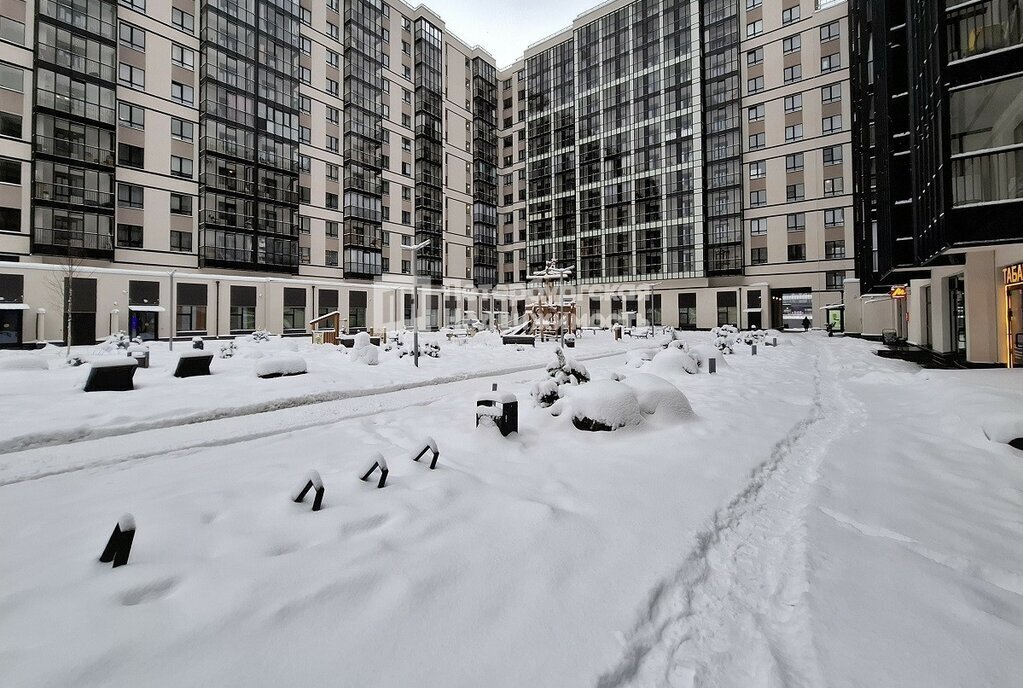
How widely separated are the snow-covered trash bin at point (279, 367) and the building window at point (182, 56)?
135 ft

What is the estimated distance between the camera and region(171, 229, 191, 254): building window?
38938 millimetres

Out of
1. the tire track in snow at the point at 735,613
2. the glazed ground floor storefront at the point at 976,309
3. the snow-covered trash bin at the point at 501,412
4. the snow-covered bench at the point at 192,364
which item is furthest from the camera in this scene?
the glazed ground floor storefront at the point at 976,309

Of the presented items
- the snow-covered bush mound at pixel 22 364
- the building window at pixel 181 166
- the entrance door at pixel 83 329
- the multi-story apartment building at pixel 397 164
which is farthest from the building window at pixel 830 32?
the entrance door at pixel 83 329

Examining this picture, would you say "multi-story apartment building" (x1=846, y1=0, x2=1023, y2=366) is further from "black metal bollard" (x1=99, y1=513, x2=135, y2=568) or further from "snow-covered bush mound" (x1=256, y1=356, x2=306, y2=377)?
"snow-covered bush mound" (x1=256, y1=356, x2=306, y2=377)

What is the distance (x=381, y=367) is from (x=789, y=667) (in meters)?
17.1

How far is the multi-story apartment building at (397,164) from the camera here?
33.3 meters

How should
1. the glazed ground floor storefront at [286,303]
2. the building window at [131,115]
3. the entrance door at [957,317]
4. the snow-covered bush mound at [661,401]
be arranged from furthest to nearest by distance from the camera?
the building window at [131,115], the glazed ground floor storefront at [286,303], the entrance door at [957,317], the snow-covered bush mound at [661,401]

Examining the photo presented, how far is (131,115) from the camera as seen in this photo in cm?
3675

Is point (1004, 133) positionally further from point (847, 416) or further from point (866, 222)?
point (866, 222)

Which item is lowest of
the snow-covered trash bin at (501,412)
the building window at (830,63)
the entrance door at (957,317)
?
the snow-covered trash bin at (501,412)

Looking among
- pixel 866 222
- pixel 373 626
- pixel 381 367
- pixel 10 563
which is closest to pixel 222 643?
pixel 373 626

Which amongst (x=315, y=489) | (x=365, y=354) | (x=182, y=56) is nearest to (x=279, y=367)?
(x=365, y=354)

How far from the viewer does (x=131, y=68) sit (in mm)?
36906

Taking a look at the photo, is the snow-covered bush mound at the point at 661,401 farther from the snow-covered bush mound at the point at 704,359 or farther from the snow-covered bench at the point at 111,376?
the snow-covered bench at the point at 111,376
